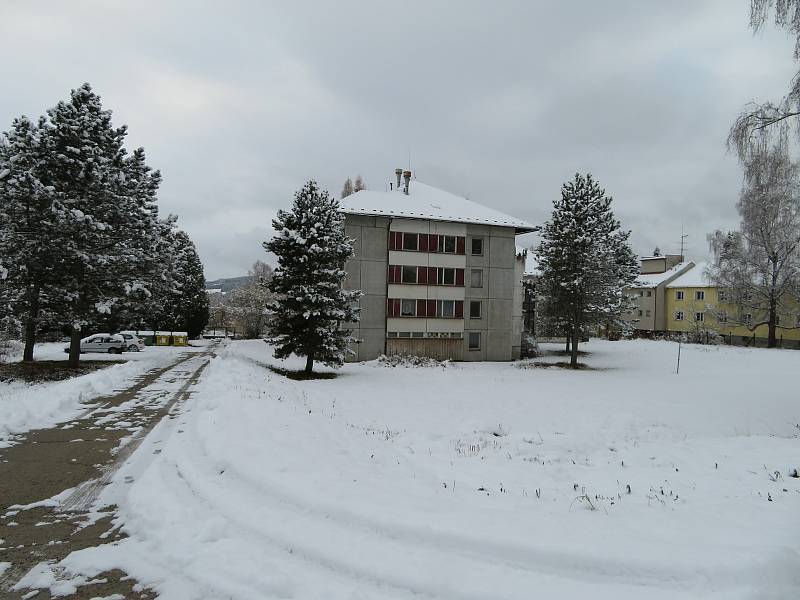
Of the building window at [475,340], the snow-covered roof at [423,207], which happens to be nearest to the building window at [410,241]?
the snow-covered roof at [423,207]

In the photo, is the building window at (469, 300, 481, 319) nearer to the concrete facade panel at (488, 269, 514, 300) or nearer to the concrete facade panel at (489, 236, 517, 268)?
the concrete facade panel at (488, 269, 514, 300)

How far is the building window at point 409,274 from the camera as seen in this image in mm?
32156

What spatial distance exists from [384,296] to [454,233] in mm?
7106

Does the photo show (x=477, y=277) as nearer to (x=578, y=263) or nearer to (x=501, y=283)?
(x=501, y=283)

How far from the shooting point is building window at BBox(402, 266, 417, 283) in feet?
105

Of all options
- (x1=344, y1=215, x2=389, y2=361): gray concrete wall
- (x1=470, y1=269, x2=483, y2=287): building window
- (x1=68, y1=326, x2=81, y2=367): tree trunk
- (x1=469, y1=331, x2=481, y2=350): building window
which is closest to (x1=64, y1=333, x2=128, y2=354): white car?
(x1=68, y1=326, x2=81, y2=367): tree trunk

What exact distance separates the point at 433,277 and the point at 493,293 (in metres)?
4.91

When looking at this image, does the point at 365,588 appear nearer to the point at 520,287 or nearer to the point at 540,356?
the point at 520,287

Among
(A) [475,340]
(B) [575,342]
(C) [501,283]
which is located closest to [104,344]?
(A) [475,340]

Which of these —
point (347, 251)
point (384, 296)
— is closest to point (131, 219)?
point (347, 251)

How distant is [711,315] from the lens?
47.2 m

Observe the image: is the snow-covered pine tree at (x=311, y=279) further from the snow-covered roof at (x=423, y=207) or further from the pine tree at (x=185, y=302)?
the pine tree at (x=185, y=302)

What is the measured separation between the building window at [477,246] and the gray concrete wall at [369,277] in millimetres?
6884

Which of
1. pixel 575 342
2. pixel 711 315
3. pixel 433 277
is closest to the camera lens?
pixel 575 342
